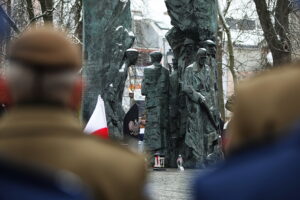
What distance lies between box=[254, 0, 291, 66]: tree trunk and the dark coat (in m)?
21.1

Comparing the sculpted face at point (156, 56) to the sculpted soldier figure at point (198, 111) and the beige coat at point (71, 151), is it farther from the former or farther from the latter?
the beige coat at point (71, 151)

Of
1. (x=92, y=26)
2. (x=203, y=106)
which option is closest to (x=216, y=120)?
(x=203, y=106)

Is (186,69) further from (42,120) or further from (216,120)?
(42,120)

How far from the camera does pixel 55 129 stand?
87.3 inches

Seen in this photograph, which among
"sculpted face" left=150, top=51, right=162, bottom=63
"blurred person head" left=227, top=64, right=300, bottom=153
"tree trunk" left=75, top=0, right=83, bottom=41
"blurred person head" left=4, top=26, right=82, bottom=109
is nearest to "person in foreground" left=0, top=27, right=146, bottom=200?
"blurred person head" left=4, top=26, right=82, bottom=109

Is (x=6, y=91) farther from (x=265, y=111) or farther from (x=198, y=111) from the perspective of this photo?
(x=198, y=111)

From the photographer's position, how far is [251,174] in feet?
6.72

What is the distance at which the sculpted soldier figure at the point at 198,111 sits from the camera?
1607cm

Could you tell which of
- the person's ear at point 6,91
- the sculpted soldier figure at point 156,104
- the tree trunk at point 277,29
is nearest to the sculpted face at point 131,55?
the sculpted soldier figure at point 156,104

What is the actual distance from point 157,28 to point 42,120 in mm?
64956

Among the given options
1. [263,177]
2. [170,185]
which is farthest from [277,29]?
[263,177]

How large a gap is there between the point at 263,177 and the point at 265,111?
163mm

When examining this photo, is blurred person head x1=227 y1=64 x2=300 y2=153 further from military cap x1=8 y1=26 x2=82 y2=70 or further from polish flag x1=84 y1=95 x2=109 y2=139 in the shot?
polish flag x1=84 y1=95 x2=109 y2=139

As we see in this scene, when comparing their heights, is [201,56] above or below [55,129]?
above
